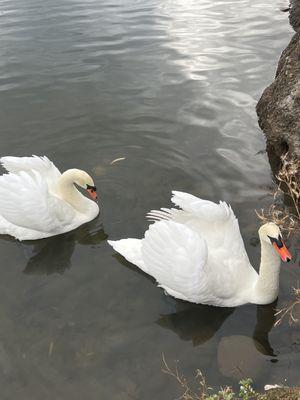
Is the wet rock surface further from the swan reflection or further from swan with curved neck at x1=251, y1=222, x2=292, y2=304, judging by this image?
the swan reflection

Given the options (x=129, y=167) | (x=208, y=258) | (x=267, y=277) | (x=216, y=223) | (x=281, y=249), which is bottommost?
(x=129, y=167)

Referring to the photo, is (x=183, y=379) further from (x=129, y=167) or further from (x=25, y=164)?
(x=129, y=167)

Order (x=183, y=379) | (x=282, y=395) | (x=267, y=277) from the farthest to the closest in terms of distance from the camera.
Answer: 1. (x=267, y=277)
2. (x=183, y=379)
3. (x=282, y=395)

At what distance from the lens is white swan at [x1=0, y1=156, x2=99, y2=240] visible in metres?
6.53

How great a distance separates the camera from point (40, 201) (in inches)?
258

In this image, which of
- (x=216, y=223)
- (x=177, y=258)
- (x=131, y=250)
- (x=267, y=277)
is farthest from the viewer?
(x=131, y=250)

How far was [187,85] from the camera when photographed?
11.5m

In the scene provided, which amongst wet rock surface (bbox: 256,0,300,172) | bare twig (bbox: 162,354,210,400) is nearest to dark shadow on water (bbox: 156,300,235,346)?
bare twig (bbox: 162,354,210,400)

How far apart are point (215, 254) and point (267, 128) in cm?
406

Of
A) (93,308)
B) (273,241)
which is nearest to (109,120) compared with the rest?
(93,308)

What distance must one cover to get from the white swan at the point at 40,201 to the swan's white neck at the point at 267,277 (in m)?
2.85

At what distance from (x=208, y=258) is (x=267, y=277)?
723 millimetres

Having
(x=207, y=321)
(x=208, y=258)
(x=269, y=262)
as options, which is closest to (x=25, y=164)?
(x=208, y=258)

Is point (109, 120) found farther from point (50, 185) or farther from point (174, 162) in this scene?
point (50, 185)
